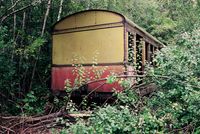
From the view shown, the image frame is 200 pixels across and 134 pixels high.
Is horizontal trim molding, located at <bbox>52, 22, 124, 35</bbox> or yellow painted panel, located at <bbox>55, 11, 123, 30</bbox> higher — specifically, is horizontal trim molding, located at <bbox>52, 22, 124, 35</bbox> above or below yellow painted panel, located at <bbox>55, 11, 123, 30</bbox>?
below

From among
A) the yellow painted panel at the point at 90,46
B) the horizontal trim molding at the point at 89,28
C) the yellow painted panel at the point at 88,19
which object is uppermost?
the yellow painted panel at the point at 88,19

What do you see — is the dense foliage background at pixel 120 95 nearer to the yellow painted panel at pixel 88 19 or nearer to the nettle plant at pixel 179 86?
the nettle plant at pixel 179 86

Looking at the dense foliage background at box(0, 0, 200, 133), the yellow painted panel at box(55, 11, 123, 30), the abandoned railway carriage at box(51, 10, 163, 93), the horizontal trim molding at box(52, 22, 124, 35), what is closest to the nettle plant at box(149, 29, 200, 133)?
the dense foliage background at box(0, 0, 200, 133)

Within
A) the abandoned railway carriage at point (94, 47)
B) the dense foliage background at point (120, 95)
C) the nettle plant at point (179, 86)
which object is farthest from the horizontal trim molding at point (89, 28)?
the nettle plant at point (179, 86)

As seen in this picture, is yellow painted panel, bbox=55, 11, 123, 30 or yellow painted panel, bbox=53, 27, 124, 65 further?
yellow painted panel, bbox=55, 11, 123, 30

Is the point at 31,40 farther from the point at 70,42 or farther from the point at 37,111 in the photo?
the point at 37,111

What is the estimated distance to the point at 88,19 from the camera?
305 inches

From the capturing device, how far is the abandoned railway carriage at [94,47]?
23.4ft

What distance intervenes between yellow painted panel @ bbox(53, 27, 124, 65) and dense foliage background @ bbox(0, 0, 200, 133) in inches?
23.6

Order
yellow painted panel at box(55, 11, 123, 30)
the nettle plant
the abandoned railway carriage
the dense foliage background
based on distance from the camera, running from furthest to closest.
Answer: yellow painted panel at box(55, 11, 123, 30), the abandoned railway carriage, the nettle plant, the dense foliage background

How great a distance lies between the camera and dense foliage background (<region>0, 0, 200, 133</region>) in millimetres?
4461

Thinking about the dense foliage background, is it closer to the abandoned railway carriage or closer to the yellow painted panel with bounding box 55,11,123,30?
the abandoned railway carriage

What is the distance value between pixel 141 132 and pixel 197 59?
1876 millimetres

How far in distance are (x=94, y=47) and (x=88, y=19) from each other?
0.80 meters
